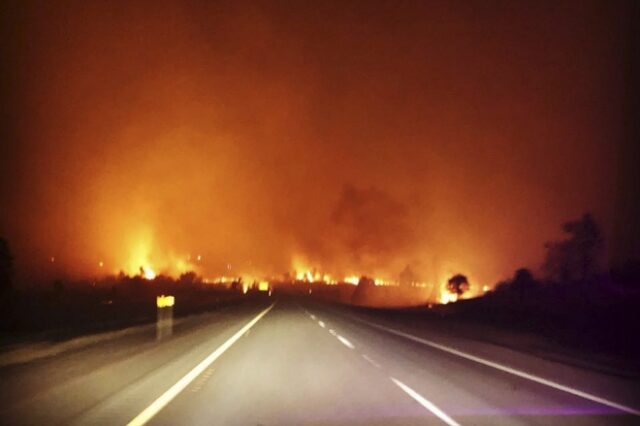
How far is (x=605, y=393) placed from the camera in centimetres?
1428

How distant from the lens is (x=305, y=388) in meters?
14.3

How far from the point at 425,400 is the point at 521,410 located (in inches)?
70.3

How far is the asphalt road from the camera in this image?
1108cm

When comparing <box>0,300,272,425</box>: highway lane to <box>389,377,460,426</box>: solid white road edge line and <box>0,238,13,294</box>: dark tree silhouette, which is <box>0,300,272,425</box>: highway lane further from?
<box>0,238,13,294</box>: dark tree silhouette

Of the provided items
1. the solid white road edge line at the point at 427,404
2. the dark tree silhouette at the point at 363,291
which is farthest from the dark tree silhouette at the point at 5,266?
the solid white road edge line at the point at 427,404

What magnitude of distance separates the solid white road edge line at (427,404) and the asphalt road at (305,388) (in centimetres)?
2

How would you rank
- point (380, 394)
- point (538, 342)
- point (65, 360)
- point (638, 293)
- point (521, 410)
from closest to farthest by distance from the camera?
point (521, 410)
point (380, 394)
point (65, 360)
point (538, 342)
point (638, 293)

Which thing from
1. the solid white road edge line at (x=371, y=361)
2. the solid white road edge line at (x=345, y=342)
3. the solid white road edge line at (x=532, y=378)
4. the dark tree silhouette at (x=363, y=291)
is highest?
the dark tree silhouette at (x=363, y=291)

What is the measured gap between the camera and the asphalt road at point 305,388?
36.3 ft

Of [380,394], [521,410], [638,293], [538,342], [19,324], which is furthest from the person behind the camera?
[19,324]

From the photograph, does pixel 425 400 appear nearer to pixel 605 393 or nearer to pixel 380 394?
pixel 380 394

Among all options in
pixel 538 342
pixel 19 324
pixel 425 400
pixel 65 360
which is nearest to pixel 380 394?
pixel 425 400

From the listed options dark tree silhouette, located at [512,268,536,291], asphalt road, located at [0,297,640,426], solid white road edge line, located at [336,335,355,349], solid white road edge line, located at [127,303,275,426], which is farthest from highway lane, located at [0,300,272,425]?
dark tree silhouette, located at [512,268,536,291]

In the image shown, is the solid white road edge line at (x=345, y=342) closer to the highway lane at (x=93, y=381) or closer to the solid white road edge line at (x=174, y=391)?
the solid white road edge line at (x=174, y=391)
